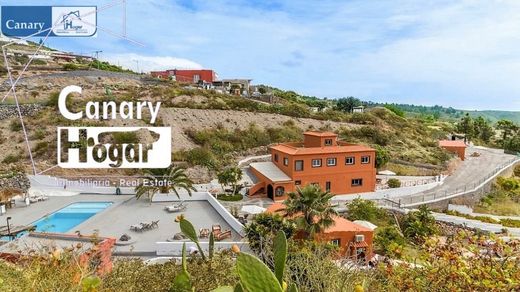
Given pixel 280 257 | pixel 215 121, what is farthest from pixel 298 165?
pixel 280 257

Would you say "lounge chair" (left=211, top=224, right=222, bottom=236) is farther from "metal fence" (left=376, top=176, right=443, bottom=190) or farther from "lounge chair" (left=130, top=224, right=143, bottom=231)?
"metal fence" (left=376, top=176, right=443, bottom=190)

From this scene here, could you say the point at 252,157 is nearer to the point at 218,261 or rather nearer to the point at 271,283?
the point at 218,261

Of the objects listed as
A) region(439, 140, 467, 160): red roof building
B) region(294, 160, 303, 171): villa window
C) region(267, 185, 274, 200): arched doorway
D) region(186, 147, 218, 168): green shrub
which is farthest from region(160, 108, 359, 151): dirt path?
region(294, 160, 303, 171): villa window

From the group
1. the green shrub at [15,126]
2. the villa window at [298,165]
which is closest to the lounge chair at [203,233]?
the villa window at [298,165]

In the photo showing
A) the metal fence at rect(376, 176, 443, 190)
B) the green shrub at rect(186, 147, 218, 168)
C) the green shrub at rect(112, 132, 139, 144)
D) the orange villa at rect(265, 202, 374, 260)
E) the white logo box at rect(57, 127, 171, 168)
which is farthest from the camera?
the green shrub at rect(112, 132, 139, 144)

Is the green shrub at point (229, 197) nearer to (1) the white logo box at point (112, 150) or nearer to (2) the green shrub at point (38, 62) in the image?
(1) the white logo box at point (112, 150)

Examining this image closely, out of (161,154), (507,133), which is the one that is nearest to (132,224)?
(161,154)

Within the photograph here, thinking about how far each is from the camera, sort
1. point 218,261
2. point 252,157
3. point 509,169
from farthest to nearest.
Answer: point 509,169
point 252,157
point 218,261
